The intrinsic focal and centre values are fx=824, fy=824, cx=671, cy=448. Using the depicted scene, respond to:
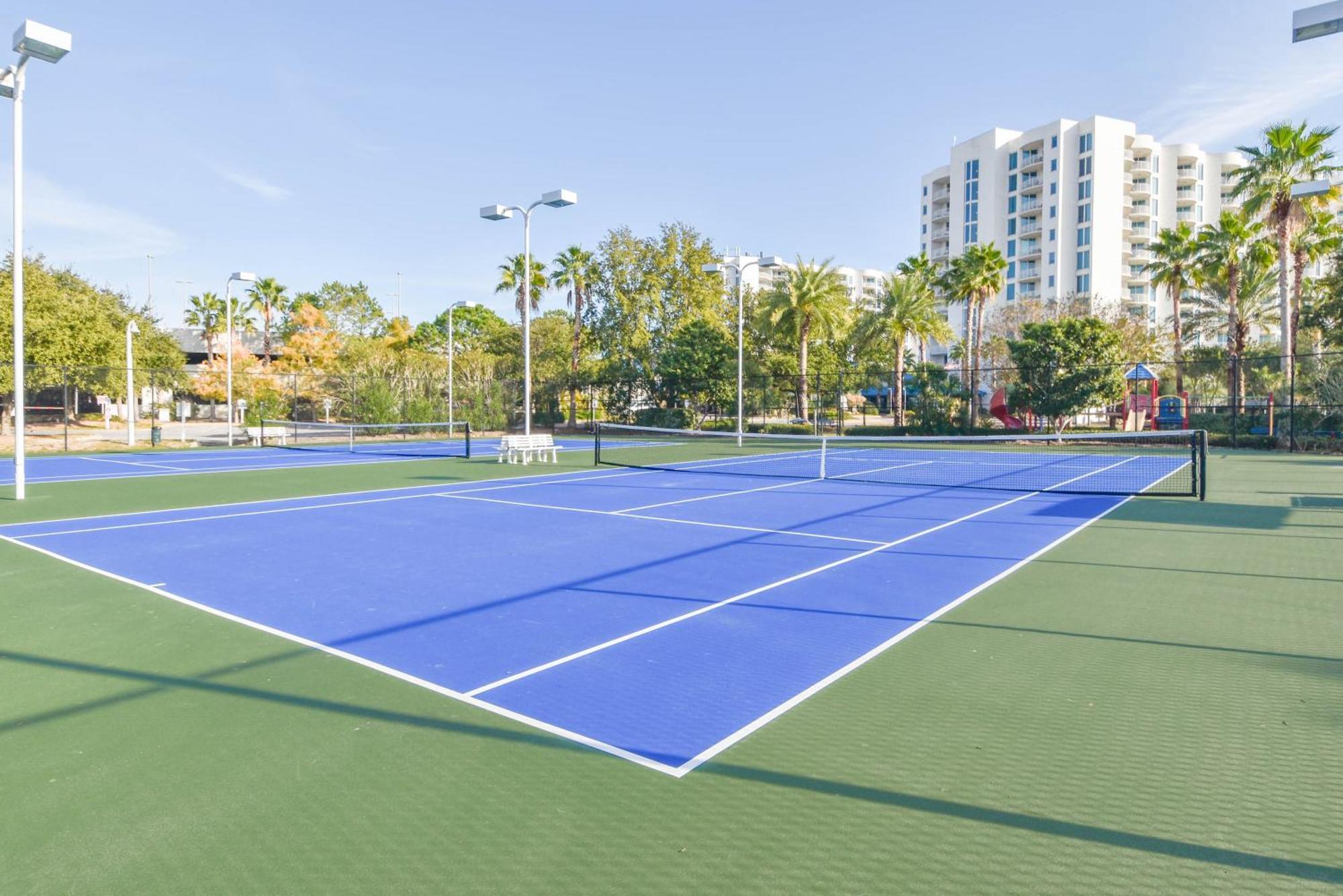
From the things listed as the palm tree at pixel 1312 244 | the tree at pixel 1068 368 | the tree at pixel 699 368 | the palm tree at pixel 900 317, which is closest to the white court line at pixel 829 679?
the tree at pixel 1068 368

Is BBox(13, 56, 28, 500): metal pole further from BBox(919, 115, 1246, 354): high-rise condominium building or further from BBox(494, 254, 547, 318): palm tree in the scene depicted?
BBox(919, 115, 1246, 354): high-rise condominium building

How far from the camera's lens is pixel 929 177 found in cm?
10275

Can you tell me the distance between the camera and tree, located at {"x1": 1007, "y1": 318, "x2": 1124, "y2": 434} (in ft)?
110

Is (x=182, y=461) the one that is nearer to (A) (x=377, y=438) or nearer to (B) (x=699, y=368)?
(A) (x=377, y=438)

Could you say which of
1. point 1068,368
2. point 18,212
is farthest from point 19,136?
point 1068,368

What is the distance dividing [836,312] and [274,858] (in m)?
40.1

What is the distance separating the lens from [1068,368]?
112 feet

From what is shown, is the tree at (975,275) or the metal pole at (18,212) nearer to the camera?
the metal pole at (18,212)

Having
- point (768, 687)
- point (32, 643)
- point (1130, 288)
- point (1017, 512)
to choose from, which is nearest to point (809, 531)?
point (1017, 512)

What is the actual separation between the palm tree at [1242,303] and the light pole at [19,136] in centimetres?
3425

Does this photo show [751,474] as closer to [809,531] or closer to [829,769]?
[809,531]

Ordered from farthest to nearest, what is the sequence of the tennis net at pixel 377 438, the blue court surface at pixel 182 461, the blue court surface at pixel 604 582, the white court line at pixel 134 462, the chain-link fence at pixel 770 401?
the chain-link fence at pixel 770 401 < the tennis net at pixel 377 438 < the white court line at pixel 134 462 < the blue court surface at pixel 182 461 < the blue court surface at pixel 604 582

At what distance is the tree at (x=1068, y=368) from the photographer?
33625 mm

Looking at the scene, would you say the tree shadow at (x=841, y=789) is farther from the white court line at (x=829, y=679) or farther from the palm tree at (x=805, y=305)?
the palm tree at (x=805, y=305)
